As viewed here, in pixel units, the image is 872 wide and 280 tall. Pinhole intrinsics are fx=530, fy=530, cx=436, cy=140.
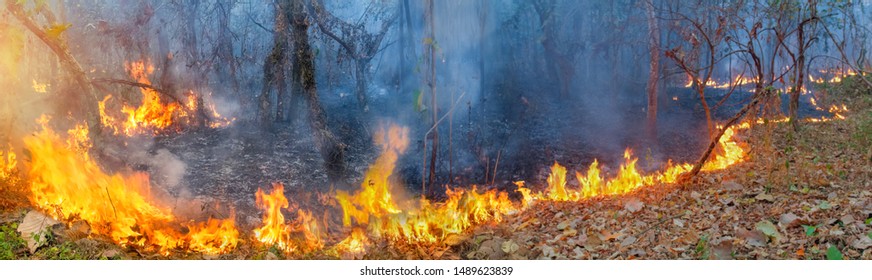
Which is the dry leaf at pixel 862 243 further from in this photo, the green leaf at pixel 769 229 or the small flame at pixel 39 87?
the small flame at pixel 39 87

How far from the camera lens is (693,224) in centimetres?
414

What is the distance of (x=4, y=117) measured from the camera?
5.11 metres

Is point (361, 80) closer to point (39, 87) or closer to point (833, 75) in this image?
point (39, 87)

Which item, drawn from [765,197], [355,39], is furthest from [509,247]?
[355,39]

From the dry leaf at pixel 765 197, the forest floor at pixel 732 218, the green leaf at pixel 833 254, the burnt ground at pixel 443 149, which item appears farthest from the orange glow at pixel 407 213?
the green leaf at pixel 833 254

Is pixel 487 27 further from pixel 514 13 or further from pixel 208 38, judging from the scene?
pixel 208 38

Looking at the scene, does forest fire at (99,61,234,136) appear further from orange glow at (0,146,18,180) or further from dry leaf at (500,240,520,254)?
dry leaf at (500,240,520,254)

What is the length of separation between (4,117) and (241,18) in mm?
2654

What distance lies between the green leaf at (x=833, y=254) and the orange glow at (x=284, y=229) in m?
4.07

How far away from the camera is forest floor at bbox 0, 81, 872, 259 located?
362cm

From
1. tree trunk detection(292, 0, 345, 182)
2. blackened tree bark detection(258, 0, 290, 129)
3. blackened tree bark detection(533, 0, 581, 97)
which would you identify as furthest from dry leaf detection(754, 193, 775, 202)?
blackened tree bark detection(533, 0, 581, 97)
